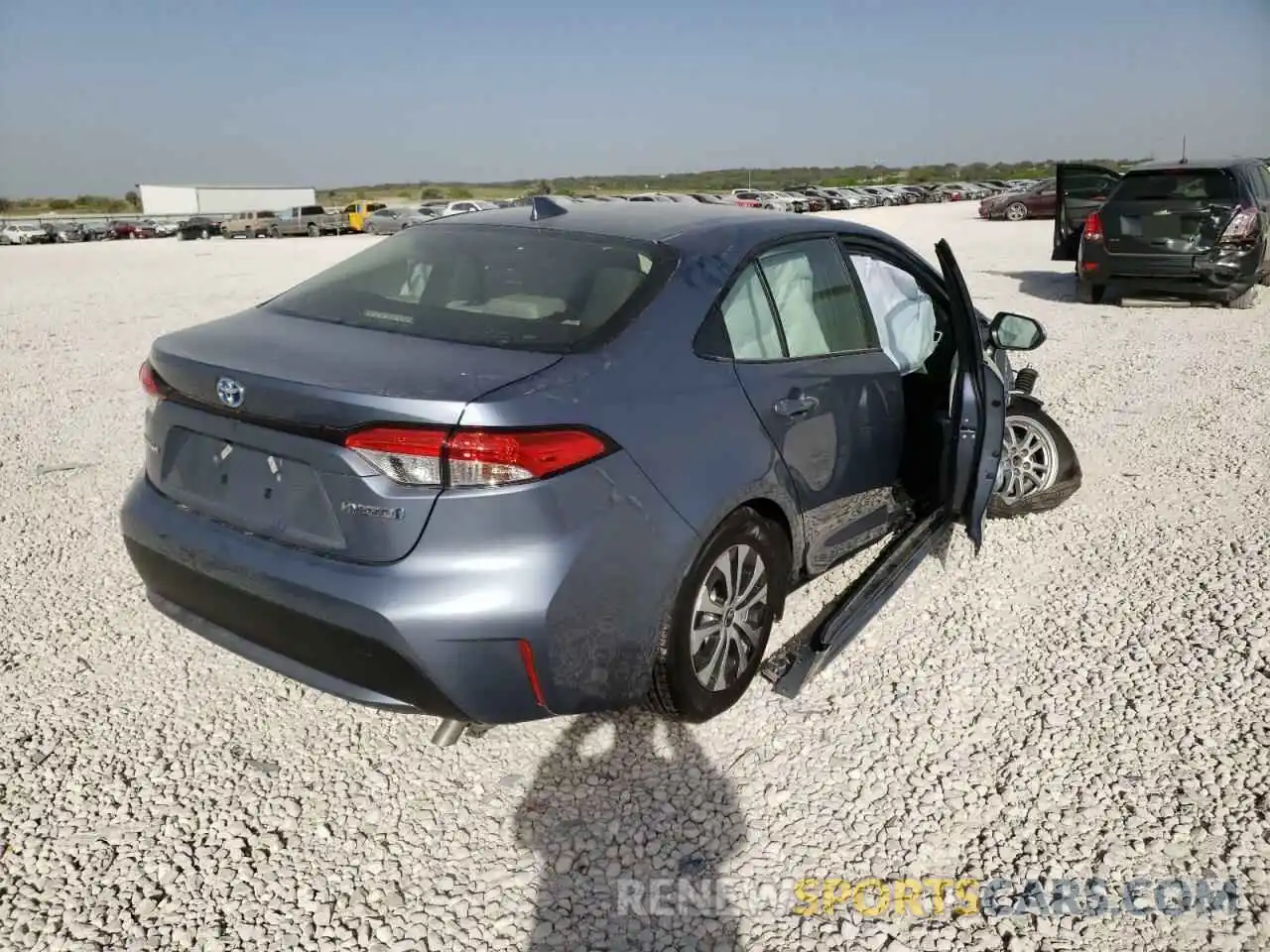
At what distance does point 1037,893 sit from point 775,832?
658 mm

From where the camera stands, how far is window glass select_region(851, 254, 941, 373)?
4.48 m

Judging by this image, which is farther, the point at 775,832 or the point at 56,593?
the point at 56,593

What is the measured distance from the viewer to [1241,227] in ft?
35.4

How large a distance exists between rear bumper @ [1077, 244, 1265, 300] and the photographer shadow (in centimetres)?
1043

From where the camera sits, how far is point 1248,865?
8.21ft

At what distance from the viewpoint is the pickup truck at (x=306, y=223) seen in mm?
43781

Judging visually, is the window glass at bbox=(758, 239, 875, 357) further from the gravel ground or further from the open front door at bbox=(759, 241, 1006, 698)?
the gravel ground

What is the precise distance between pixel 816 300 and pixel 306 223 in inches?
1758

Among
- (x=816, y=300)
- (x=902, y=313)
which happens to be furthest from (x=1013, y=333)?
(x=816, y=300)

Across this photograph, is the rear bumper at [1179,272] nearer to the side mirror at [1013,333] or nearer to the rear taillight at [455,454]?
the side mirror at [1013,333]

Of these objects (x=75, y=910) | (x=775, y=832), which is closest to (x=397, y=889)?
(x=75, y=910)

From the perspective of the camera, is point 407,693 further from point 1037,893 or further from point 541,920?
point 1037,893

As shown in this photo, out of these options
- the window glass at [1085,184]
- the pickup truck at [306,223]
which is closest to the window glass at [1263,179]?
the window glass at [1085,184]

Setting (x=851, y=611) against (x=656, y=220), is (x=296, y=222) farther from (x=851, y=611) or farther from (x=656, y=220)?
(x=851, y=611)
